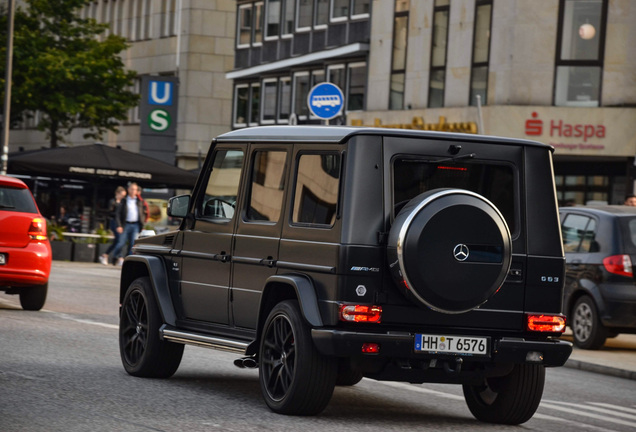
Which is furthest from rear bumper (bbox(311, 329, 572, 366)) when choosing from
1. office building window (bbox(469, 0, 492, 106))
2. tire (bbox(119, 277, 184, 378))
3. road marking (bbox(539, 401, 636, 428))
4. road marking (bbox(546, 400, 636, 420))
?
office building window (bbox(469, 0, 492, 106))

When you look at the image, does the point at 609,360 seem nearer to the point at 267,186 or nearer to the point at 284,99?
the point at 267,186

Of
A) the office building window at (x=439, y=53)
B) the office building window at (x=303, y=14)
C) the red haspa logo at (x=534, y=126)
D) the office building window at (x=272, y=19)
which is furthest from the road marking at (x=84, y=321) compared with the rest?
the office building window at (x=272, y=19)

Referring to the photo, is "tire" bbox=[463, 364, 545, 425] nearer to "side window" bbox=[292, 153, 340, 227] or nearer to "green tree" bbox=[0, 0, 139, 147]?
"side window" bbox=[292, 153, 340, 227]

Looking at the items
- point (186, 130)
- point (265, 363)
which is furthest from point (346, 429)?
point (186, 130)

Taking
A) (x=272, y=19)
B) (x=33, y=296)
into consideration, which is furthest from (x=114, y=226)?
(x=272, y=19)

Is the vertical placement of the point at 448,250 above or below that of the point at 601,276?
above

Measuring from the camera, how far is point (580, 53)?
1447 inches

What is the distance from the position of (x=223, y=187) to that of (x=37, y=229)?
7.24 m

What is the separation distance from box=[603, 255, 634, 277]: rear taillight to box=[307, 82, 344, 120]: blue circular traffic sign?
805 centimetres

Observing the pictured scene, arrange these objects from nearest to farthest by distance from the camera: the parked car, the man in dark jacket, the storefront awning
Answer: the parked car
the man in dark jacket
the storefront awning

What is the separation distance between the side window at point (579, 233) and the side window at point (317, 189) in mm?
8416

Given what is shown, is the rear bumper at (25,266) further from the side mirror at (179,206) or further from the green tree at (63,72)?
the green tree at (63,72)

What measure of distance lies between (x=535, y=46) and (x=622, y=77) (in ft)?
7.83

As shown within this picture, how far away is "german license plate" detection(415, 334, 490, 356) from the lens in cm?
873
